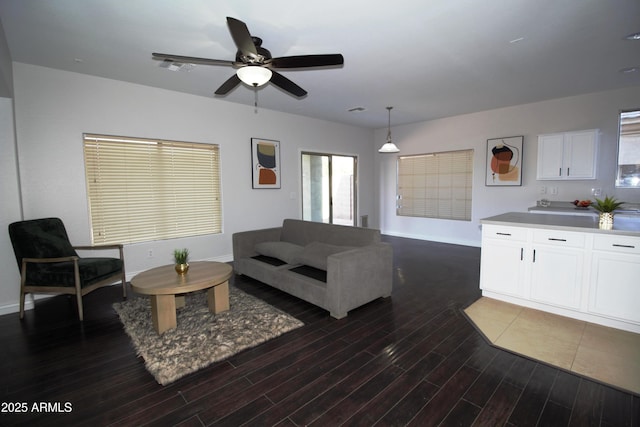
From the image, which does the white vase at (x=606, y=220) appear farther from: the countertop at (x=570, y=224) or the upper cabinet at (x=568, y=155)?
the upper cabinet at (x=568, y=155)

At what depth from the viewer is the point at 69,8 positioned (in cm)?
243

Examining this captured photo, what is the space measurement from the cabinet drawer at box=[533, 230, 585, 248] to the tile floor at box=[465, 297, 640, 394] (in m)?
0.78

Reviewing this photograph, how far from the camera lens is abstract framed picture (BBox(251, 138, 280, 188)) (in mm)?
5578

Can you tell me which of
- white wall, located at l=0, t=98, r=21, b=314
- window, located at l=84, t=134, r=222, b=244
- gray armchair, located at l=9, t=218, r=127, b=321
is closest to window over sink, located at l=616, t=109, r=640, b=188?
window, located at l=84, t=134, r=222, b=244

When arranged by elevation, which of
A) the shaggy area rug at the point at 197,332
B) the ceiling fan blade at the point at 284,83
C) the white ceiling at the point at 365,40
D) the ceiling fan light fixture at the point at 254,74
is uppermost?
the white ceiling at the point at 365,40

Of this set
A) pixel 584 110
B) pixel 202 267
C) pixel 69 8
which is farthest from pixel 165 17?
pixel 584 110

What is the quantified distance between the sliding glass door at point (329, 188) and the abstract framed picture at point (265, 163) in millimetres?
808

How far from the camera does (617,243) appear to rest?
2666mm

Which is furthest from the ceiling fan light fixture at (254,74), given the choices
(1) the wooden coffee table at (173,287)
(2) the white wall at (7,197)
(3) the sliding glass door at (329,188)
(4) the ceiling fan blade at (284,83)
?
(3) the sliding glass door at (329,188)

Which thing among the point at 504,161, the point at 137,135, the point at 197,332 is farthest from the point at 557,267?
the point at 137,135

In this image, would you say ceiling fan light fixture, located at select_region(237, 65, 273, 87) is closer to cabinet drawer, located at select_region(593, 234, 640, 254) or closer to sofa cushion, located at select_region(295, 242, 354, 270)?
sofa cushion, located at select_region(295, 242, 354, 270)

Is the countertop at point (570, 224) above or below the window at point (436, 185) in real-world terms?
below

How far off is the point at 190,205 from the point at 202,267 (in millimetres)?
2039

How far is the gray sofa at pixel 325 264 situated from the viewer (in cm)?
305
